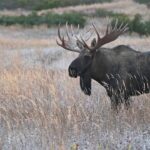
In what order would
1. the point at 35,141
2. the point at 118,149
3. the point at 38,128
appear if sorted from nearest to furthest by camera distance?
the point at 118,149 < the point at 35,141 < the point at 38,128

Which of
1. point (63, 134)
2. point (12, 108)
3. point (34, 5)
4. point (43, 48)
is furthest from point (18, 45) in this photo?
point (34, 5)

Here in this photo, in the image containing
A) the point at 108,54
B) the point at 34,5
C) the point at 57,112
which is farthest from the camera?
the point at 34,5

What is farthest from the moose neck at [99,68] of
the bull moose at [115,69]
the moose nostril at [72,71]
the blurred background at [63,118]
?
the blurred background at [63,118]

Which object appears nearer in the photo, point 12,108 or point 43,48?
point 12,108

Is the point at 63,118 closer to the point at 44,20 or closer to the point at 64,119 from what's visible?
the point at 64,119

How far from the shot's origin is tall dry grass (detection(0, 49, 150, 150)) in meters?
6.64

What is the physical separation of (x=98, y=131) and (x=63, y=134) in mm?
430

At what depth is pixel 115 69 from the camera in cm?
827

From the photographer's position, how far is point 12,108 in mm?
8422

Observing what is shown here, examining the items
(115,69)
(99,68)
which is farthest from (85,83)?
(115,69)

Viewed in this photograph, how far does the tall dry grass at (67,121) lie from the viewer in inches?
261

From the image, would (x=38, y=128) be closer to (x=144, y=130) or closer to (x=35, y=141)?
(x=35, y=141)

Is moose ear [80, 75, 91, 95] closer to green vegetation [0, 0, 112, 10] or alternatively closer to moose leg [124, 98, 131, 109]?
moose leg [124, 98, 131, 109]

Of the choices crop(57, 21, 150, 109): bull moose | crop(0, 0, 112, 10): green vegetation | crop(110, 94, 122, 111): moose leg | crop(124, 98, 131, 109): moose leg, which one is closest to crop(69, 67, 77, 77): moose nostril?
crop(57, 21, 150, 109): bull moose
